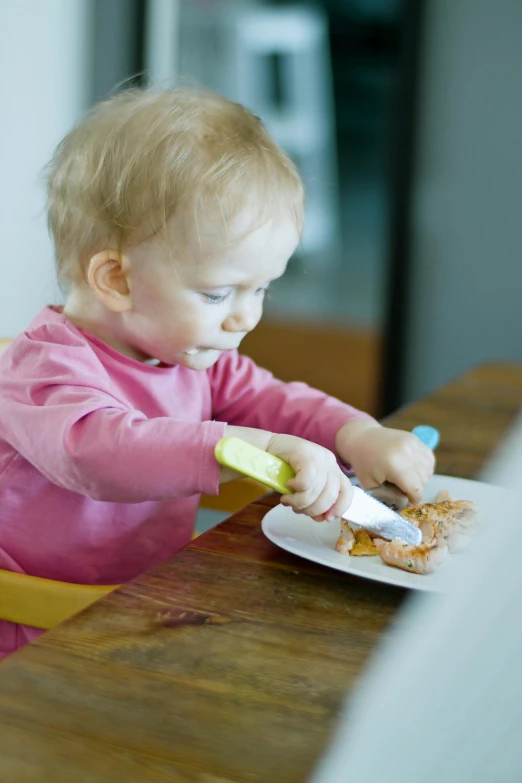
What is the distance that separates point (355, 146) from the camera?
147 inches

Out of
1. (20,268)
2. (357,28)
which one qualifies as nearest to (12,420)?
(20,268)

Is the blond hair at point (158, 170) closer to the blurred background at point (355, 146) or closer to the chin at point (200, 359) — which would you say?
the chin at point (200, 359)

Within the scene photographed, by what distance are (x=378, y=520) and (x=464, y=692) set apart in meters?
0.48

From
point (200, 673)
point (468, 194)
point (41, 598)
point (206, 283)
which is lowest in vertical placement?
point (468, 194)

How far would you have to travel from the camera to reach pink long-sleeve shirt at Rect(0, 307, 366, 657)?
744mm

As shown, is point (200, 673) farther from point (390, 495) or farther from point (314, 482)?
point (390, 495)

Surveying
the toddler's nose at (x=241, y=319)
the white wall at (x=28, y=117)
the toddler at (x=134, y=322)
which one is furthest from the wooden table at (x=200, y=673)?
the white wall at (x=28, y=117)

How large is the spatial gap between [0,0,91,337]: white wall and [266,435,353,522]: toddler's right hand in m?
2.74

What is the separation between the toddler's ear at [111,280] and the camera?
2.95 feet

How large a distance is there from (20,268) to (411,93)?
1.62 m

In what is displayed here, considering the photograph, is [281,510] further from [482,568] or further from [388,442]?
[482,568]

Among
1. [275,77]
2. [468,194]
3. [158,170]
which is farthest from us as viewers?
[275,77]

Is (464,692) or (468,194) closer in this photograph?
(464,692)

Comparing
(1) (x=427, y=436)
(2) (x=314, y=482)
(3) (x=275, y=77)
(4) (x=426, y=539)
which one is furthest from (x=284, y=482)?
(3) (x=275, y=77)
